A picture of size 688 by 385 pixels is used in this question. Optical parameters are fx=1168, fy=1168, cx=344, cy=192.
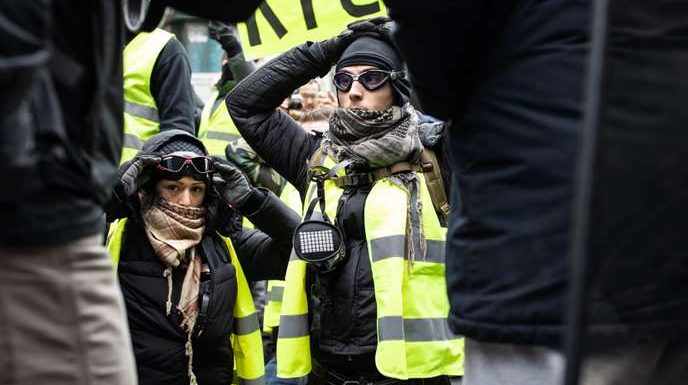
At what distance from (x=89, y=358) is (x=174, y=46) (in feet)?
12.6

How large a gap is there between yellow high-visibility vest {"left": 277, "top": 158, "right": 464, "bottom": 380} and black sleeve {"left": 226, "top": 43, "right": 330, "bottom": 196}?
0.41m

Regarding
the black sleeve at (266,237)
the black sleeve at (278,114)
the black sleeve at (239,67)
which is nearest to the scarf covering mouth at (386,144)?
the black sleeve at (278,114)

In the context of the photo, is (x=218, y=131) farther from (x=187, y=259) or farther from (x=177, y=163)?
(x=187, y=259)

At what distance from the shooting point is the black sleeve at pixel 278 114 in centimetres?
498

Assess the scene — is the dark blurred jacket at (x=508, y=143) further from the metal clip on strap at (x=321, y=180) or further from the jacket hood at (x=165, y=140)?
the jacket hood at (x=165, y=140)

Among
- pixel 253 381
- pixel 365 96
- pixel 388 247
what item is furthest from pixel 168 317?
pixel 365 96

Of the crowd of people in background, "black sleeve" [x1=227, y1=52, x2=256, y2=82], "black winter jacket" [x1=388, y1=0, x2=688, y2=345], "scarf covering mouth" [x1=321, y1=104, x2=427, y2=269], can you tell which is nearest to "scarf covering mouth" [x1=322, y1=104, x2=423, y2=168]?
"scarf covering mouth" [x1=321, y1=104, x2=427, y2=269]

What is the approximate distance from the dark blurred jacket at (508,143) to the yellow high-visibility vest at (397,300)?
1924mm

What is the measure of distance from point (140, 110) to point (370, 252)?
5.39ft

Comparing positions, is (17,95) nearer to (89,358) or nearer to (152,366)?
(89,358)

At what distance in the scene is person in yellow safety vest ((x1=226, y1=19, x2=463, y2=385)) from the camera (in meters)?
4.36

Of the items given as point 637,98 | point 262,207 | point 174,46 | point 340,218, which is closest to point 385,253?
point 340,218

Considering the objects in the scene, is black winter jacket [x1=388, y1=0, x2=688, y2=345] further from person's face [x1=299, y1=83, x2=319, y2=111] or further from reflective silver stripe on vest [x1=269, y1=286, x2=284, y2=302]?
person's face [x1=299, y1=83, x2=319, y2=111]

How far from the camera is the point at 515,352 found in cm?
227
